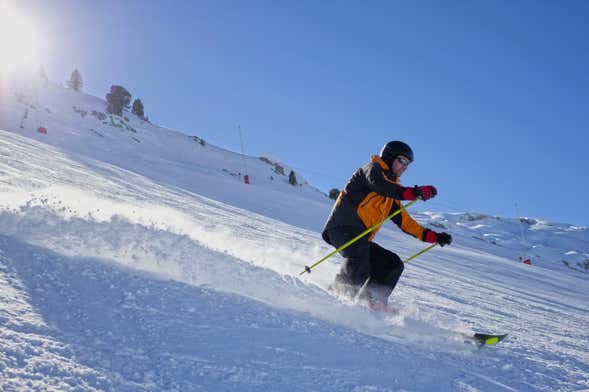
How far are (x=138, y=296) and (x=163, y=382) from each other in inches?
36.5

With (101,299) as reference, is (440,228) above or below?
above

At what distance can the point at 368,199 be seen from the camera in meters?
4.41

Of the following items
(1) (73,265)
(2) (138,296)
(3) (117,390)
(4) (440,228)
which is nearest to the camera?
(3) (117,390)

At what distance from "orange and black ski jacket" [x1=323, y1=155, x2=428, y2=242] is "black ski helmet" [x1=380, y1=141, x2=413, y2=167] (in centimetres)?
12

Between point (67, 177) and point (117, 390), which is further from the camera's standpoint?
point (67, 177)

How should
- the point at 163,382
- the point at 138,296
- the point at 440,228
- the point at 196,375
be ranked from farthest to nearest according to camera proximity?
the point at 440,228 < the point at 138,296 < the point at 196,375 < the point at 163,382

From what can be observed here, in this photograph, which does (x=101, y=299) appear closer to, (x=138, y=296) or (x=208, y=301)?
(x=138, y=296)

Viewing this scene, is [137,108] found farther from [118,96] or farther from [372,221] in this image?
[372,221]

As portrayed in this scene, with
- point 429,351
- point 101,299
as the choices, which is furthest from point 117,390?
point 429,351

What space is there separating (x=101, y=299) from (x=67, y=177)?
26.7 feet

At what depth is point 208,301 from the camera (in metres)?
2.74

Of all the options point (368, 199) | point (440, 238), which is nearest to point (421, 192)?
point (368, 199)

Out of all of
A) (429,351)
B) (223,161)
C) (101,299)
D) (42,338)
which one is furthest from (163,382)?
(223,161)

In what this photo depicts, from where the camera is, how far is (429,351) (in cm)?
294
